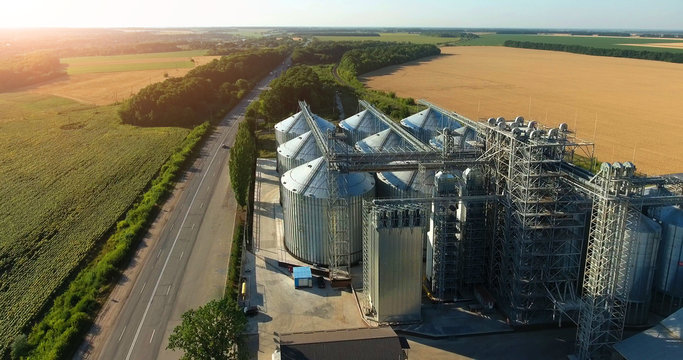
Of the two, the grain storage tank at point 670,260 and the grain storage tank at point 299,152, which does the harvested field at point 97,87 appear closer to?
the grain storage tank at point 299,152

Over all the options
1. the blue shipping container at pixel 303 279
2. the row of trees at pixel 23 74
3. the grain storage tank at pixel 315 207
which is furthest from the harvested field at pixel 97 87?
the blue shipping container at pixel 303 279

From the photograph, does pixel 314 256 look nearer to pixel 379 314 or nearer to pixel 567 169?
pixel 379 314

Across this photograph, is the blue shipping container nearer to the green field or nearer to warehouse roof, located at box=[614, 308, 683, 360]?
the green field

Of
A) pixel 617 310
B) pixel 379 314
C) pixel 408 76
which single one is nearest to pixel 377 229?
pixel 379 314

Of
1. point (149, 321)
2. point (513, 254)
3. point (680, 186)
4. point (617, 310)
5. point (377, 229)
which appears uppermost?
point (680, 186)

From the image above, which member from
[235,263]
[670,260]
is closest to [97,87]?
[235,263]

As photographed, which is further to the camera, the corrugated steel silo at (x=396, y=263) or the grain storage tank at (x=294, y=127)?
the grain storage tank at (x=294, y=127)

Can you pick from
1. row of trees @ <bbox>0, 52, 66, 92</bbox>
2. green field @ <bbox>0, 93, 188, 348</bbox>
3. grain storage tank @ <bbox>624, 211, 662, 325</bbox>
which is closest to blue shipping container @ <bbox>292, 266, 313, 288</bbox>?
green field @ <bbox>0, 93, 188, 348</bbox>
